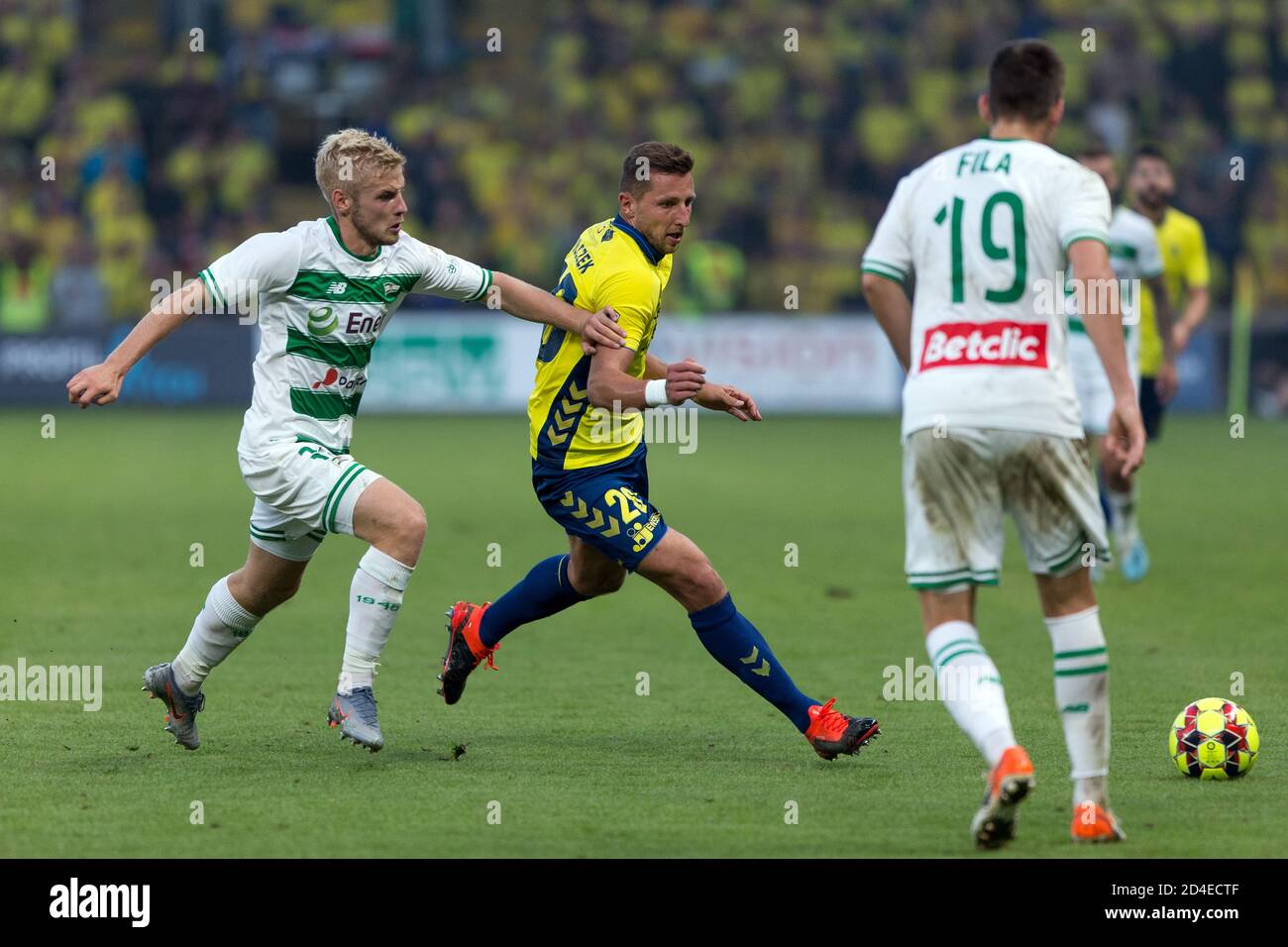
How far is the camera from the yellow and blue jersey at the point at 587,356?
6449 millimetres

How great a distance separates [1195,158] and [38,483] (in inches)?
686

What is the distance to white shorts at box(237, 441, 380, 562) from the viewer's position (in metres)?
6.25

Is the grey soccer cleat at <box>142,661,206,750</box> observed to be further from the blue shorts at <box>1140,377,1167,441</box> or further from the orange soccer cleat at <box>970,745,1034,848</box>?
the blue shorts at <box>1140,377,1167,441</box>

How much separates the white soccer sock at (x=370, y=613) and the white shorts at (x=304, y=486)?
0.16 metres

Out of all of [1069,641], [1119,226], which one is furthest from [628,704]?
[1119,226]

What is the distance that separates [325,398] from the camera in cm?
646

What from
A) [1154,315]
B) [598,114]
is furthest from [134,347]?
[598,114]

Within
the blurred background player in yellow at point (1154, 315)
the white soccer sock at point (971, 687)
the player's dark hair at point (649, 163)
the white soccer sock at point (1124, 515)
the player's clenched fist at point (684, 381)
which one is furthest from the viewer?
the blurred background player in yellow at point (1154, 315)

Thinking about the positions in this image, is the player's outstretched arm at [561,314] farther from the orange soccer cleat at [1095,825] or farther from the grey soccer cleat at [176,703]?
the orange soccer cleat at [1095,825]

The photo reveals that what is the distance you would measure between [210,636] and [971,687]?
2.82 m

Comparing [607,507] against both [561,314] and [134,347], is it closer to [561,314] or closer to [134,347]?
[561,314]

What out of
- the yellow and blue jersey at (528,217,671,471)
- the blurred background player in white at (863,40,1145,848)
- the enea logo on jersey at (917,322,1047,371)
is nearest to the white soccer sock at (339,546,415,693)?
the yellow and blue jersey at (528,217,671,471)

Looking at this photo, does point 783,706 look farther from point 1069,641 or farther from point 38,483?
point 38,483

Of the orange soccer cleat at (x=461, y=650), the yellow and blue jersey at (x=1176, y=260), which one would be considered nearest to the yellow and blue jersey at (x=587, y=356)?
the orange soccer cleat at (x=461, y=650)
